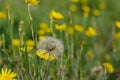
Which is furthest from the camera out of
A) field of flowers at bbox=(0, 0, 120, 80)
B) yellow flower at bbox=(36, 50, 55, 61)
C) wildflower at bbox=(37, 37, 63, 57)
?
wildflower at bbox=(37, 37, 63, 57)

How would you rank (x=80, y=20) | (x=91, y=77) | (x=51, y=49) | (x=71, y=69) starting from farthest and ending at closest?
(x=80, y=20) < (x=91, y=77) < (x=71, y=69) < (x=51, y=49)

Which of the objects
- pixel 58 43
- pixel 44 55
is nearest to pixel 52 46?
pixel 58 43

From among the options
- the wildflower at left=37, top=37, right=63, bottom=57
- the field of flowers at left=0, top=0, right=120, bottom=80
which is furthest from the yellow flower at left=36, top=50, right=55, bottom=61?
the wildflower at left=37, top=37, right=63, bottom=57

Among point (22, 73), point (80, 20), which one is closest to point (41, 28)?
point (80, 20)

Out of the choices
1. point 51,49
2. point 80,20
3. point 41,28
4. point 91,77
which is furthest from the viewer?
point 80,20

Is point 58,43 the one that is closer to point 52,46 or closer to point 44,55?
point 52,46

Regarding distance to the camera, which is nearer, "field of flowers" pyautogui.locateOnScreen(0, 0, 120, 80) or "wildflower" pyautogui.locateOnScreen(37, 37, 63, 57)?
"field of flowers" pyautogui.locateOnScreen(0, 0, 120, 80)

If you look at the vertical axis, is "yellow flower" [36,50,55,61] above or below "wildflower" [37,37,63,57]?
above

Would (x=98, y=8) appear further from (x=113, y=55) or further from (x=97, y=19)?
(x=113, y=55)

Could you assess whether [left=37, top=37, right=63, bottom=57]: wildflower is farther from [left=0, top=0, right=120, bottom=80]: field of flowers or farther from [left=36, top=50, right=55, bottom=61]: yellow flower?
[left=36, top=50, right=55, bottom=61]: yellow flower
